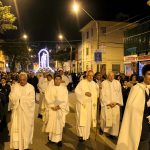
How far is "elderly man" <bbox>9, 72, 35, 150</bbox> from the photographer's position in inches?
311

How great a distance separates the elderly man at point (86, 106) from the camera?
9148 mm

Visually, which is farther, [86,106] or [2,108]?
[86,106]

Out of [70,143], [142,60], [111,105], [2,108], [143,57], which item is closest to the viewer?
[2,108]

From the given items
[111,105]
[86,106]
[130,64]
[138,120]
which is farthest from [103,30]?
[138,120]

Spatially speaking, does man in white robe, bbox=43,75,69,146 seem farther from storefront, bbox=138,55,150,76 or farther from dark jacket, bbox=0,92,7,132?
storefront, bbox=138,55,150,76

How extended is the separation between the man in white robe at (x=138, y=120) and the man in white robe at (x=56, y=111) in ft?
13.2

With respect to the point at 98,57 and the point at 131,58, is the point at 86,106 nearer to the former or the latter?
the point at 98,57

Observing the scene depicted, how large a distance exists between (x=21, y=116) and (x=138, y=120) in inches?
154

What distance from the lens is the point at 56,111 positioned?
8.95m

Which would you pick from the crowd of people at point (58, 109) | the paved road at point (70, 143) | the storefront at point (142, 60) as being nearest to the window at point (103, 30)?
the storefront at point (142, 60)

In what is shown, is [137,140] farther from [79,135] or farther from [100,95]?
[100,95]

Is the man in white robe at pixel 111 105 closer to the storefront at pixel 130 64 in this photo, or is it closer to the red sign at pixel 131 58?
the storefront at pixel 130 64

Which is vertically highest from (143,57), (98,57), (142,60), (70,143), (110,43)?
(110,43)

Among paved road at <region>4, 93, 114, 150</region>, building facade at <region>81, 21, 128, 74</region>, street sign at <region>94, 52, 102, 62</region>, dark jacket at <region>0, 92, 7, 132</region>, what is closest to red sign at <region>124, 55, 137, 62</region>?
building facade at <region>81, 21, 128, 74</region>
